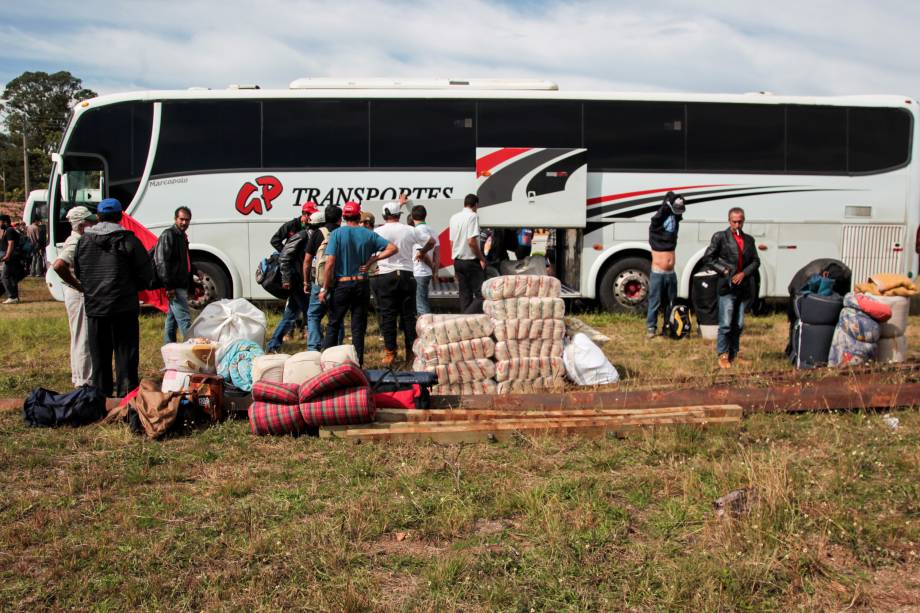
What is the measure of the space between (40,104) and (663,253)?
65.8 metres

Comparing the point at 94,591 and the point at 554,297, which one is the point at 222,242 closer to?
the point at 554,297

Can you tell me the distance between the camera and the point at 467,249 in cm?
1083

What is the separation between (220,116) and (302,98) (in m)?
1.34

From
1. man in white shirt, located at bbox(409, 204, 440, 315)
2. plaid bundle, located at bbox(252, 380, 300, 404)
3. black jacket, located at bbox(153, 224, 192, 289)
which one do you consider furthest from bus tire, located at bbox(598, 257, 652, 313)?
plaid bundle, located at bbox(252, 380, 300, 404)

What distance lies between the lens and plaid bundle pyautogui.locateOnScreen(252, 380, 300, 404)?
6.27 metres

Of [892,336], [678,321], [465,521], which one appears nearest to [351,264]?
[465,521]

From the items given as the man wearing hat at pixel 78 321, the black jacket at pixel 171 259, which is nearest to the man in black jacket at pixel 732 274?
the black jacket at pixel 171 259

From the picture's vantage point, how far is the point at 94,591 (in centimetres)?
381

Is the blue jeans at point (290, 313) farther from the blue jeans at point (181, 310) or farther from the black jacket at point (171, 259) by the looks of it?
the black jacket at point (171, 259)

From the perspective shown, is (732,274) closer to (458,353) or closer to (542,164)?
(458,353)

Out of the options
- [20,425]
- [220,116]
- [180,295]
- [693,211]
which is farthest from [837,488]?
[220,116]

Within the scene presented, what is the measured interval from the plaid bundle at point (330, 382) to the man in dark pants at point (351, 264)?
205cm

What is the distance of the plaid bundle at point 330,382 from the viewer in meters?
6.18

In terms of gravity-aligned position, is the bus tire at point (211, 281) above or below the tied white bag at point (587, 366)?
above
